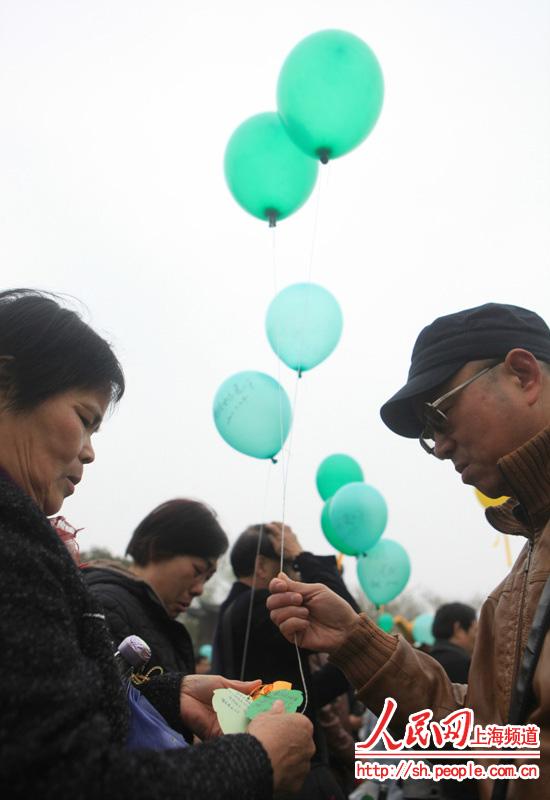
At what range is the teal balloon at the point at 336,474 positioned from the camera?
5.30 meters

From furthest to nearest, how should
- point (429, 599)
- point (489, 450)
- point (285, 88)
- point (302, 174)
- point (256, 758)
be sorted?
point (429, 599)
point (302, 174)
point (285, 88)
point (489, 450)
point (256, 758)

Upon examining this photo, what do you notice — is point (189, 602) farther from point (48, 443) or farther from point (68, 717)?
point (68, 717)

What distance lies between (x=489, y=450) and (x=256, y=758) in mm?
1111

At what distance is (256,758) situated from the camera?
94 cm

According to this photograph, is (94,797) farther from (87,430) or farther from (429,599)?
(429,599)

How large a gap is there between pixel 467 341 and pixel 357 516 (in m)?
2.86

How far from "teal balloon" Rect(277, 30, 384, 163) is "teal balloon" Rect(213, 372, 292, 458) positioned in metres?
1.33

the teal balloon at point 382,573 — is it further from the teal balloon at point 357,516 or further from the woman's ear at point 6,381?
the woman's ear at point 6,381

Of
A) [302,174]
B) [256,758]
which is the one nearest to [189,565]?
[256,758]

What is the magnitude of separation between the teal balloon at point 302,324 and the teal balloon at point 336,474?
1760mm

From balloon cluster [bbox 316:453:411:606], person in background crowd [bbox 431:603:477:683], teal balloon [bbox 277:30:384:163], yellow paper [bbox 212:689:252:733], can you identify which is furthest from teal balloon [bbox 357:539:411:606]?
yellow paper [bbox 212:689:252:733]

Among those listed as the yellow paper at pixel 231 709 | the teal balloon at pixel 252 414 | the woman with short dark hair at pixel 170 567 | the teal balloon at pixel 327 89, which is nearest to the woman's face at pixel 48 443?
the yellow paper at pixel 231 709

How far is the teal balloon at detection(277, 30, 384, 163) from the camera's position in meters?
2.72

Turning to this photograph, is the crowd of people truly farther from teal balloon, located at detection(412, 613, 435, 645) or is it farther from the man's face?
teal balloon, located at detection(412, 613, 435, 645)
